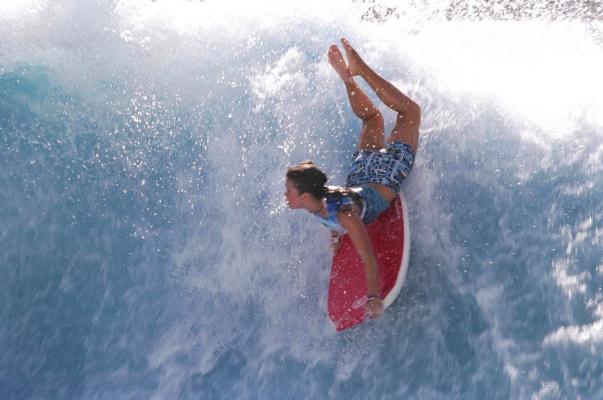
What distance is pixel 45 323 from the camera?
4.40 m

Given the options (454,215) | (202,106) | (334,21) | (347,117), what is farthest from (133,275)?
(334,21)

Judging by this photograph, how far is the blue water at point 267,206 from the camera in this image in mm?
3533

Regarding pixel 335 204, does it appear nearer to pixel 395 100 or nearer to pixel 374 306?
pixel 374 306

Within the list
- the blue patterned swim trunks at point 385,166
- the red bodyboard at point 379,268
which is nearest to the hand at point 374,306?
the red bodyboard at point 379,268

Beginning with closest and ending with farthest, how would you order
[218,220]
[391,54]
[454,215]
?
[454,215] < [218,220] < [391,54]

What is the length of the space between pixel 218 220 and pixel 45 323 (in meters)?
1.51

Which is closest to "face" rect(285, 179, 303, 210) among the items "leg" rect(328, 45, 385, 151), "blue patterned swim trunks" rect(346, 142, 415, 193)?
"blue patterned swim trunks" rect(346, 142, 415, 193)

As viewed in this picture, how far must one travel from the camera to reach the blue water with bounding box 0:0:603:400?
3.53 m

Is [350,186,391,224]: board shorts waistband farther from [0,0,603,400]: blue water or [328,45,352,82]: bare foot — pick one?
[328,45,352,82]: bare foot

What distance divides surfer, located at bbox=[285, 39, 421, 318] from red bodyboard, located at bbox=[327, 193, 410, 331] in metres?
0.11

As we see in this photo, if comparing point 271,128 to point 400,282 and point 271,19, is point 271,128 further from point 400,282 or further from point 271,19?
point 400,282

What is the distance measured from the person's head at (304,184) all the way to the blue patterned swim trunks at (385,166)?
1.92ft

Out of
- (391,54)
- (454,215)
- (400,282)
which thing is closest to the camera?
(400,282)

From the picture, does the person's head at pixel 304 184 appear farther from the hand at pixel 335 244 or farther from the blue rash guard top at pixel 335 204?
the hand at pixel 335 244
